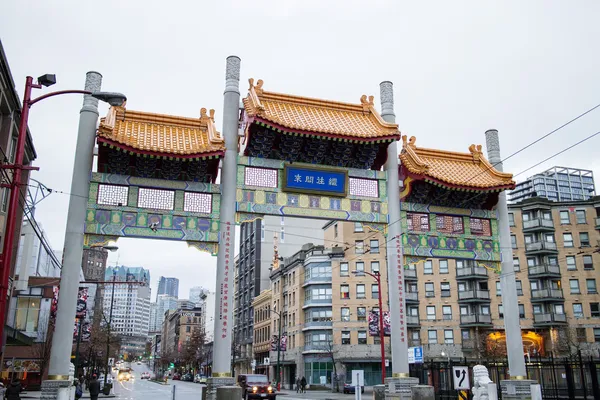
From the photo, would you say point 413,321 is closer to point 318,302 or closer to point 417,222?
point 318,302

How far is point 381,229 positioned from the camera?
23891 mm

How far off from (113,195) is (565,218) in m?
60.7

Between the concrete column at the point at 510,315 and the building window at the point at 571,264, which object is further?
the building window at the point at 571,264

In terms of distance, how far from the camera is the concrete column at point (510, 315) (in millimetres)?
23375

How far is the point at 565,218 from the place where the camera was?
67.4 m

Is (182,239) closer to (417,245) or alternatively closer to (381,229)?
(381,229)

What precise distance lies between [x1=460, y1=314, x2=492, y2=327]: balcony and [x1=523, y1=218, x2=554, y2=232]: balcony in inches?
452

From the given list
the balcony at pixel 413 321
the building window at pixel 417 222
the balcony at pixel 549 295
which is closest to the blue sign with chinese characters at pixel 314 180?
the building window at pixel 417 222

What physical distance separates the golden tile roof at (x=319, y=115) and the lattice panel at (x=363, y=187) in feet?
6.74

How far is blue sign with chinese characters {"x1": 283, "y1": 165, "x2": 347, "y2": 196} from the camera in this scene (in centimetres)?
2242

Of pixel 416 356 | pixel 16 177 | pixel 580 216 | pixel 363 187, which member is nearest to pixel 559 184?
pixel 580 216

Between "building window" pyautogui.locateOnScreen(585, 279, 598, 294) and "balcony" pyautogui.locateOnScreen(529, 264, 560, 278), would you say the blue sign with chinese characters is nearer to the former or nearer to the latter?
"balcony" pyautogui.locateOnScreen(529, 264, 560, 278)

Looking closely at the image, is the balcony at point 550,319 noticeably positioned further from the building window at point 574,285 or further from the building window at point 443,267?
the building window at point 443,267

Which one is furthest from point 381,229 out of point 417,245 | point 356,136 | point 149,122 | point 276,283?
point 276,283
